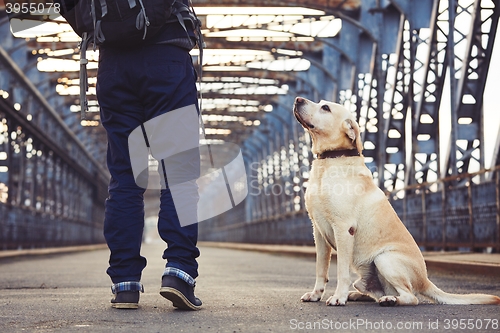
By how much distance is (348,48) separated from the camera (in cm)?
2428

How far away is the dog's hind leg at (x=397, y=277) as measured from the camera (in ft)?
14.3

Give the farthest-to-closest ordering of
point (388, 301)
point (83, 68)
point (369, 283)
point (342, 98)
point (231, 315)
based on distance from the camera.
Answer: point (342, 98) → point (369, 283) → point (83, 68) → point (388, 301) → point (231, 315)

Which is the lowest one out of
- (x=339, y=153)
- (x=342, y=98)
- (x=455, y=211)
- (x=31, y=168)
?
(x=455, y=211)

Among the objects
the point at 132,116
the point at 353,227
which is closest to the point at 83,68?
the point at 132,116

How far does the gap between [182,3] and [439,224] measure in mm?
9723

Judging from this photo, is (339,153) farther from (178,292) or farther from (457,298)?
(178,292)

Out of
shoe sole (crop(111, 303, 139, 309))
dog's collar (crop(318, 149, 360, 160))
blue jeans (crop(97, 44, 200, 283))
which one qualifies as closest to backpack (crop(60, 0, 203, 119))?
blue jeans (crop(97, 44, 200, 283))

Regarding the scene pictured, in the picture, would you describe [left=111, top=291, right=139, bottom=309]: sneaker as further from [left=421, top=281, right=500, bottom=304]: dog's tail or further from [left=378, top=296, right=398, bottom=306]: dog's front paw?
[left=421, top=281, right=500, bottom=304]: dog's tail

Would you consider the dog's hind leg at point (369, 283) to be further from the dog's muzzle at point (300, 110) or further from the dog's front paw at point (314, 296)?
the dog's muzzle at point (300, 110)

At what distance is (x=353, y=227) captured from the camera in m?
4.53

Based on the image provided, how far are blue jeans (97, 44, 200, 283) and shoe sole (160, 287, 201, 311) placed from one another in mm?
166

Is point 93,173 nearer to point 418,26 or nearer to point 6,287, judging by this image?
point 418,26

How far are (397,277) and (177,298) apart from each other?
3.97 ft

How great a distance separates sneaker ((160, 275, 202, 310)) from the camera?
4.01m
